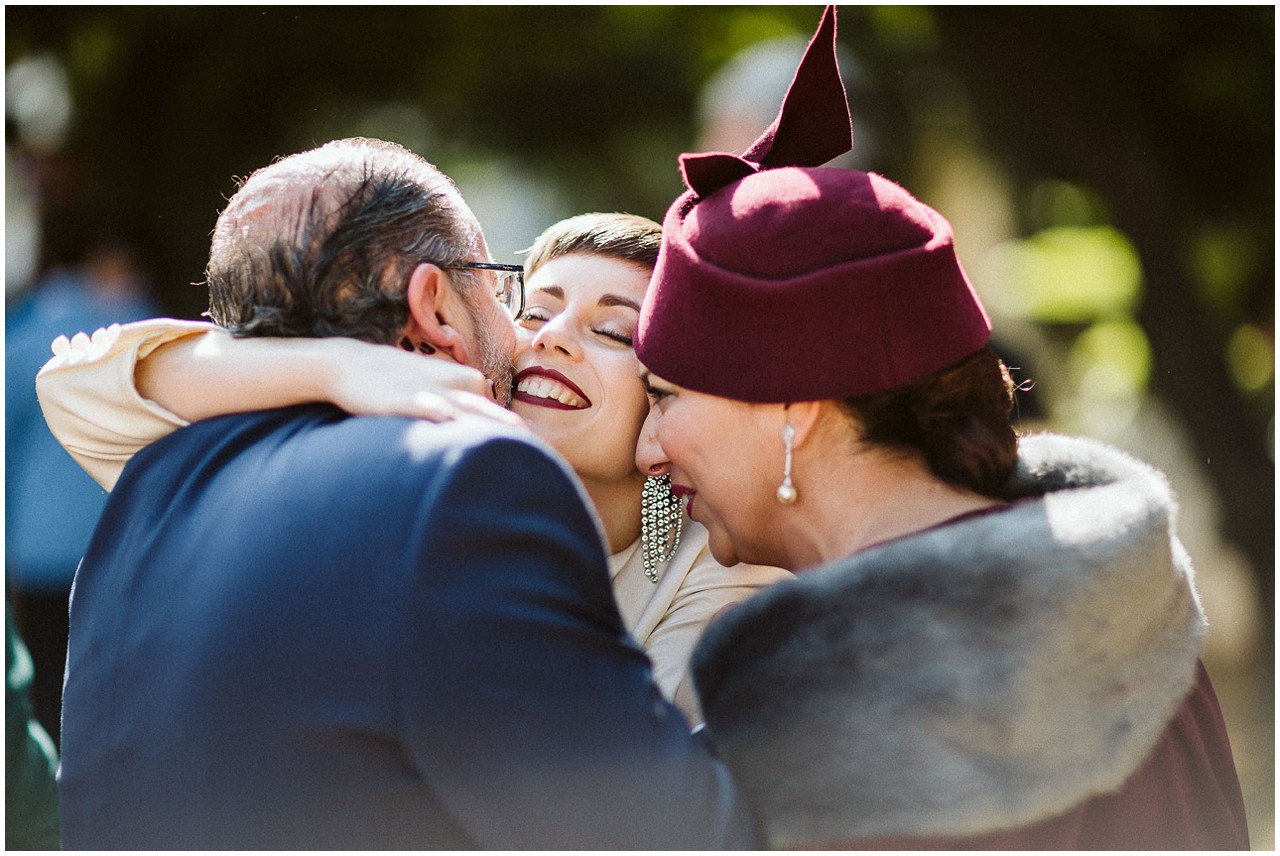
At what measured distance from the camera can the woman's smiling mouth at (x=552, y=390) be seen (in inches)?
109

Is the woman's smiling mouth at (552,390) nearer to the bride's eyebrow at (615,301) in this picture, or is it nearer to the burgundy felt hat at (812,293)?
the bride's eyebrow at (615,301)

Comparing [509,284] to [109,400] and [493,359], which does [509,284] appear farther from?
[109,400]

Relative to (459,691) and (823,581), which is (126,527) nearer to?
(459,691)

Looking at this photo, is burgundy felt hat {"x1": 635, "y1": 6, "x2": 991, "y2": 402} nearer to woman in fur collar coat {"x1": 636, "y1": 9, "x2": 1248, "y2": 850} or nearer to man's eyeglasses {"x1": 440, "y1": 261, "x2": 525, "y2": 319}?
woman in fur collar coat {"x1": 636, "y1": 9, "x2": 1248, "y2": 850}

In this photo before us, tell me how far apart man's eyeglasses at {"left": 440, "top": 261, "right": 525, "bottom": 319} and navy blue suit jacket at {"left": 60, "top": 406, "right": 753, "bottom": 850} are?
23.9 inches

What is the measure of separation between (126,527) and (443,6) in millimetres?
8300

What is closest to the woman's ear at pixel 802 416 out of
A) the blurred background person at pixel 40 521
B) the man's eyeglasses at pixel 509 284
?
the man's eyeglasses at pixel 509 284

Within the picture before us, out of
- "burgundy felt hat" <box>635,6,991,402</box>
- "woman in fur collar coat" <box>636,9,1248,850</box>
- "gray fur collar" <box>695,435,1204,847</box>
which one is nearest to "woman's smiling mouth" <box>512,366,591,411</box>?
"woman in fur collar coat" <box>636,9,1248,850</box>

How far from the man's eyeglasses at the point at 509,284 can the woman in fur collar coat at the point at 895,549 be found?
0.30 metres

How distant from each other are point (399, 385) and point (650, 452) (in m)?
0.93

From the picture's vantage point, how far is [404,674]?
161cm

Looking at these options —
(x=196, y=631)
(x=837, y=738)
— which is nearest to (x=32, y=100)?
(x=196, y=631)

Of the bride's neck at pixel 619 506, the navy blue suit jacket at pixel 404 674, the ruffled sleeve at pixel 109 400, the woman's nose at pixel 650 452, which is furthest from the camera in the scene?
the bride's neck at pixel 619 506

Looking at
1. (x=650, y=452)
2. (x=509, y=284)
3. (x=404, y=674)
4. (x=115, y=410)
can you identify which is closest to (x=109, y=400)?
(x=115, y=410)
